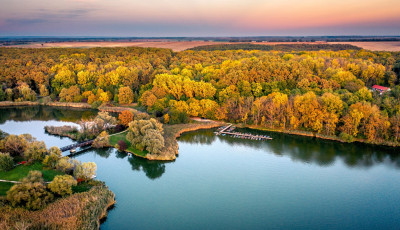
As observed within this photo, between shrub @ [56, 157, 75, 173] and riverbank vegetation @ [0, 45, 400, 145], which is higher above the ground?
riverbank vegetation @ [0, 45, 400, 145]

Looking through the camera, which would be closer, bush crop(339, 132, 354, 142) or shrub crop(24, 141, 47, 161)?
shrub crop(24, 141, 47, 161)

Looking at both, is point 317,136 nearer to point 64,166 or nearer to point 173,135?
point 173,135

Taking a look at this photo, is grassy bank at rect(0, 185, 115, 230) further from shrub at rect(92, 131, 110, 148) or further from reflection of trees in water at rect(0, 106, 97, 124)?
reflection of trees in water at rect(0, 106, 97, 124)

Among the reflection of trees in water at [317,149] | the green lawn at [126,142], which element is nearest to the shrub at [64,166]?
the green lawn at [126,142]

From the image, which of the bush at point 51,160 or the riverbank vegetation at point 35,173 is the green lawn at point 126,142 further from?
the bush at point 51,160

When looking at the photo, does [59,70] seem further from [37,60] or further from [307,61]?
[307,61]

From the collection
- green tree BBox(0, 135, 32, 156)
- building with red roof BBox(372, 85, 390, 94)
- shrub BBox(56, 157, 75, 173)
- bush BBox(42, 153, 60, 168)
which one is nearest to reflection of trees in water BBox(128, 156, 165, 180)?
shrub BBox(56, 157, 75, 173)
